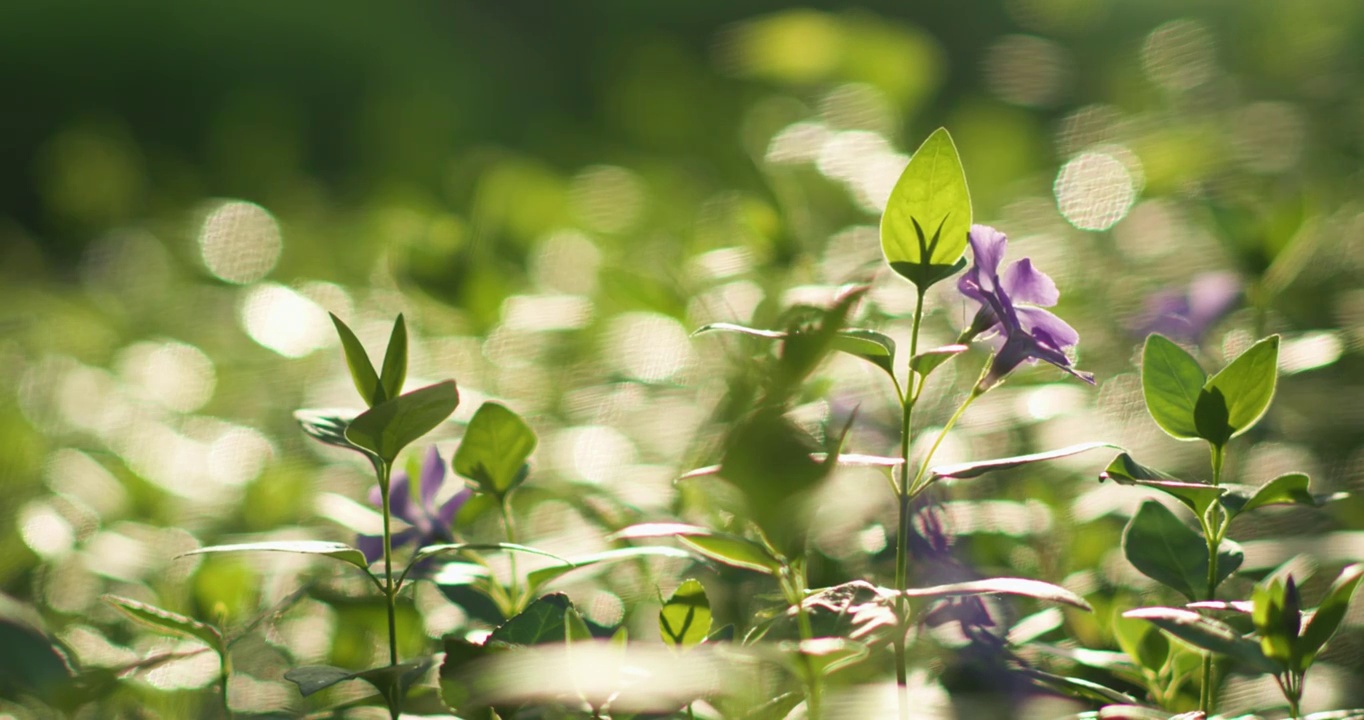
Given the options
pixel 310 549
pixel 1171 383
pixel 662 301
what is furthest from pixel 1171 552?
pixel 662 301

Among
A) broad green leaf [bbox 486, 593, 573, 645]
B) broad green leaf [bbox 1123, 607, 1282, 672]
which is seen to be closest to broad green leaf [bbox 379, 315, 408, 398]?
broad green leaf [bbox 486, 593, 573, 645]

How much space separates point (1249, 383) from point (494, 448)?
396mm

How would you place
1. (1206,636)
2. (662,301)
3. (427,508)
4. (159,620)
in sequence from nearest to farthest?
(1206,636)
(159,620)
(427,508)
(662,301)

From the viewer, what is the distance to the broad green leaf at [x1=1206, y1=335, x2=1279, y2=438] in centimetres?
52

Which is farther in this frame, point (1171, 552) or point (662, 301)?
point (662, 301)

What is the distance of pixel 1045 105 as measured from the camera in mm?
2832

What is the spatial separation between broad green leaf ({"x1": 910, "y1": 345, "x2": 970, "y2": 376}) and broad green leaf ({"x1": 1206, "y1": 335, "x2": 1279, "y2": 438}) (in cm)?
13

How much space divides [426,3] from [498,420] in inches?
298

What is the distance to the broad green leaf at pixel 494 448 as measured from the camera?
0.63 metres

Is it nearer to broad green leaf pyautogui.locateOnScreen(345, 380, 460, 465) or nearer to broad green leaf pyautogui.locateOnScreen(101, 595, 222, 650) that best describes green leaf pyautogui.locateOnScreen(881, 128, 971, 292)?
broad green leaf pyautogui.locateOnScreen(345, 380, 460, 465)

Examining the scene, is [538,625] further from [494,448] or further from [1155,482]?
[1155,482]

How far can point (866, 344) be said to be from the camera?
512 mm

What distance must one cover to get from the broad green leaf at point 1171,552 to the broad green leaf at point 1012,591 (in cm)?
11

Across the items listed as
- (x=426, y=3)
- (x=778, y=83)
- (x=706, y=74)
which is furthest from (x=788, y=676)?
(x=426, y=3)
